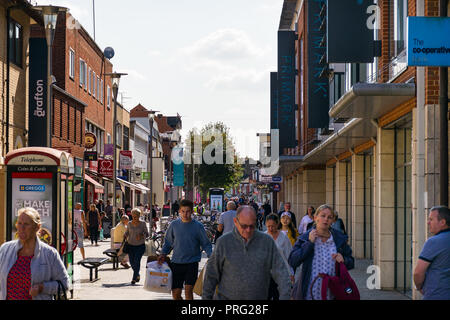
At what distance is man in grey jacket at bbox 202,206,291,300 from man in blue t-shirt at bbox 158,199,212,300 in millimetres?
4700

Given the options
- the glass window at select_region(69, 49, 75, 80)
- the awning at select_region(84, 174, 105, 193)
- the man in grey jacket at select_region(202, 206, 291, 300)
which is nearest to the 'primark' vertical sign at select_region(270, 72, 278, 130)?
the awning at select_region(84, 174, 105, 193)

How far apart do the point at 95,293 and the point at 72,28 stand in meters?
28.0

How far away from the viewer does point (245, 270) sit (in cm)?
688

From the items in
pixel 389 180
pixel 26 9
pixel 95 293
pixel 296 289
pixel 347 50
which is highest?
pixel 26 9

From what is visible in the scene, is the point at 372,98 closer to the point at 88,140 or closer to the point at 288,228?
the point at 288,228

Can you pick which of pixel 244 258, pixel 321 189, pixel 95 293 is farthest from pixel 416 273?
pixel 321 189

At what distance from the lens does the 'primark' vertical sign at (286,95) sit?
3597 centimetres

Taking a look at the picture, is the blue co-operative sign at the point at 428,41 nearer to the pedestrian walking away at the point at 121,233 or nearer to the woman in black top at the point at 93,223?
the pedestrian walking away at the point at 121,233

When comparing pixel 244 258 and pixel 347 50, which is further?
pixel 347 50

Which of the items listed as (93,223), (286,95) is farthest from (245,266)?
(286,95)

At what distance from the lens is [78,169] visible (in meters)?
15.2

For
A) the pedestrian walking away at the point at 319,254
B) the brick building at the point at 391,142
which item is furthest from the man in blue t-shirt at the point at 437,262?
the brick building at the point at 391,142

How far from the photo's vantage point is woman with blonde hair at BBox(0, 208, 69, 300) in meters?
6.77
